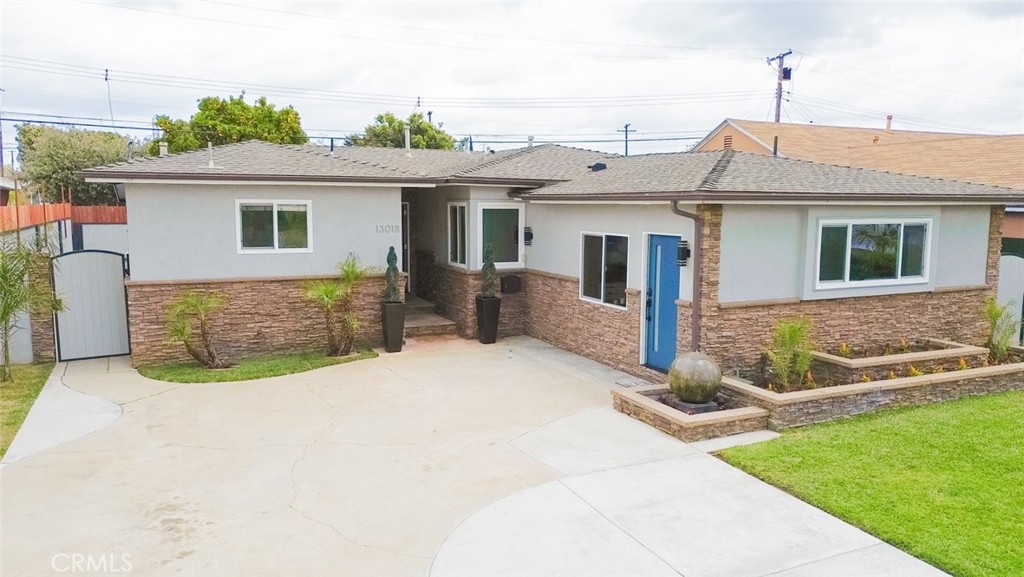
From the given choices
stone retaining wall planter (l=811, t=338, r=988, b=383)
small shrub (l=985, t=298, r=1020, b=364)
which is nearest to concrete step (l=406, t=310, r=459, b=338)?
stone retaining wall planter (l=811, t=338, r=988, b=383)

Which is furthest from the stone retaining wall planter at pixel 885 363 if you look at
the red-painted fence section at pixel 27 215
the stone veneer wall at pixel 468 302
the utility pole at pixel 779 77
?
the utility pole at pixel 779 77

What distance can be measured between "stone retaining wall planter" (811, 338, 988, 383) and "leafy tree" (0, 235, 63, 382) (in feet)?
37.9

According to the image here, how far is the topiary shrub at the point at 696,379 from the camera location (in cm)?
810

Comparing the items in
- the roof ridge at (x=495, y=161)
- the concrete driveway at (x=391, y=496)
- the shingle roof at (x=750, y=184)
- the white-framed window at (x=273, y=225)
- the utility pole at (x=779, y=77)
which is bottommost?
the concrete driveway at (x=391, y=496)

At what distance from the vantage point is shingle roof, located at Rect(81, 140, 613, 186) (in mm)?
10977

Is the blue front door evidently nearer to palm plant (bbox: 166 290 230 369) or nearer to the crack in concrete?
the crack in concrete

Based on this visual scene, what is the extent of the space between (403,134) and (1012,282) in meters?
29.4

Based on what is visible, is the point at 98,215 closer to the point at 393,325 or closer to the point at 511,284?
the point at 393,325

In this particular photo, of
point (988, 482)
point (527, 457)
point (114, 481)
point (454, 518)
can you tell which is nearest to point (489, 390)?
point (527, 457)

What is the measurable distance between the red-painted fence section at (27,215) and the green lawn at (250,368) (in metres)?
3.47

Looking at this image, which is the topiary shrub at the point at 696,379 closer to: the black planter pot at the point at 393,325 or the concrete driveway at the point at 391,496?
the concrete driveway at the point at 391,496

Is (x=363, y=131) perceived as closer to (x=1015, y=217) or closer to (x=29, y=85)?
(x=29, y=85)

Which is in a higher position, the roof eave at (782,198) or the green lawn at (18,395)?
the roof eave at (782,198)

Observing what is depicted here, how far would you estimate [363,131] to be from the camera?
137ft
